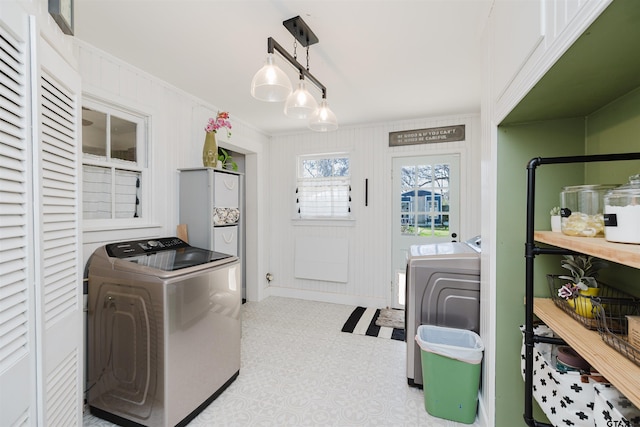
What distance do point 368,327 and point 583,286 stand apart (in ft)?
7.83

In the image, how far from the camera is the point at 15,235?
2.76 ft

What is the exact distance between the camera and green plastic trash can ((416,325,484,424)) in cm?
173

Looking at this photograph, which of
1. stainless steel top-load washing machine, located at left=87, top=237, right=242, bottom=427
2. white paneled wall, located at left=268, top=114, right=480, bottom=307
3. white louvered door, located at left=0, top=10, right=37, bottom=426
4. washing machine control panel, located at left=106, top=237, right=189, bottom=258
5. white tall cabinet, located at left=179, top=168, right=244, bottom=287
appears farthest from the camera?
white paneled wall, located at left=268, top=114, right=480, bottom=307

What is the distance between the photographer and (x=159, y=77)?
8.20ft

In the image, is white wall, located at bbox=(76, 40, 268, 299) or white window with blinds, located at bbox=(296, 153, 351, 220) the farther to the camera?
white window with blinds, located at bbox=(296, 153, 351, 220)

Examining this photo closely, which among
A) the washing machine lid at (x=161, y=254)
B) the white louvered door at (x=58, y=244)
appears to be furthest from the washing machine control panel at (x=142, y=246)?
the white louvered door at (x=58, y=244)

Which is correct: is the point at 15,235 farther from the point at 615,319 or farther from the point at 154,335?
the point at 615,319

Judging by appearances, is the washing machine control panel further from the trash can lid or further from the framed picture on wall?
the trash can lid

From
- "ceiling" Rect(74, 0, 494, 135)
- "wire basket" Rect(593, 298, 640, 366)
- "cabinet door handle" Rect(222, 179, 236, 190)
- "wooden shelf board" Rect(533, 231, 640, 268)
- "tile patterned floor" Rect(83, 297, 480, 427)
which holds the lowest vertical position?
"tile patterned floor" Rect(83, 297, 480, 427)

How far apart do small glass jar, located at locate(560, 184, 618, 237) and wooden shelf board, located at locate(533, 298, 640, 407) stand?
0.34 m

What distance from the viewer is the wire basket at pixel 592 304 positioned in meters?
1.00

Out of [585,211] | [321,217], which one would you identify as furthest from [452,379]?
[321,217]

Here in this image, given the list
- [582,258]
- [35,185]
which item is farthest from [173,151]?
[582,258]

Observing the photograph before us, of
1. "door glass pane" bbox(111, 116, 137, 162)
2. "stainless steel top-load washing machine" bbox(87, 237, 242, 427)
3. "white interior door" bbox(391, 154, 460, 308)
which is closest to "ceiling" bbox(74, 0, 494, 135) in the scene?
"door glass pane" bbox(111, 116, 137, 162)
